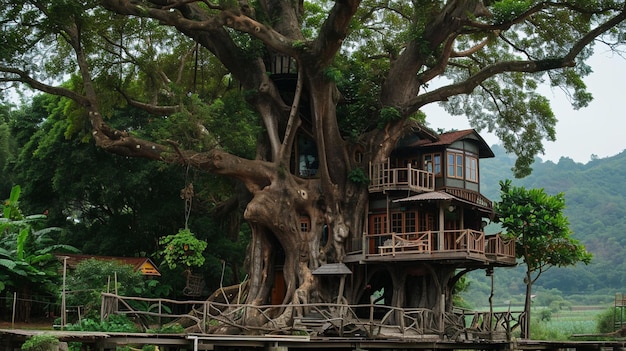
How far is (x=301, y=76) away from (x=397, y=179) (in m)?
5.06

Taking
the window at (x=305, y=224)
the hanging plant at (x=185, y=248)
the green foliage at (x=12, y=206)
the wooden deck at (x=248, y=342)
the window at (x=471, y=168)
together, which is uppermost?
the window at (x=471, y=168)

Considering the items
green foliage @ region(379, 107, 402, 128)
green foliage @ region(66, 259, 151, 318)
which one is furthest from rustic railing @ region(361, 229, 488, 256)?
green foliage @ region(66, 259, 151, 318)

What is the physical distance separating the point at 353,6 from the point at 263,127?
6768 mm

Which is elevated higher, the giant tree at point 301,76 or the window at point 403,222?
the giant tree at point 301,76

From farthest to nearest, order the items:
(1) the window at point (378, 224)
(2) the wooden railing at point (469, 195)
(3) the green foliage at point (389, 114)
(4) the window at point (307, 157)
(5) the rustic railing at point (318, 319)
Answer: (4) the window at point (307, 157) → (2) the wooden railing at point (469, 195) → (1) the window at point (378, 224) → (3) the green foliage at point (389, 114) → (5) the rustic railing at point (318, 319)

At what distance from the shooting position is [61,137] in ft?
115

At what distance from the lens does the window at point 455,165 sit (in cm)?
2930

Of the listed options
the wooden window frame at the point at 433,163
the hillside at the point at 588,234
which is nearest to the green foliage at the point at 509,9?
the wooden window frame at the point at 433,163

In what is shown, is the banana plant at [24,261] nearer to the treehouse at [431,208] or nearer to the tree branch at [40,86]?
the tree branch at [40,86]

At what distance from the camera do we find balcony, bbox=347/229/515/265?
81.6ft

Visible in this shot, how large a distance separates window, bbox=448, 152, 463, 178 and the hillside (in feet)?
135

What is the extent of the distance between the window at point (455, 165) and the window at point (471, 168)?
0.36 metres

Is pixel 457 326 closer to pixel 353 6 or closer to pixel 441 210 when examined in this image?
pixel 441 210

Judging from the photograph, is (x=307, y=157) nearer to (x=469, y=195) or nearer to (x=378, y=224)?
(x=378, y=224)
